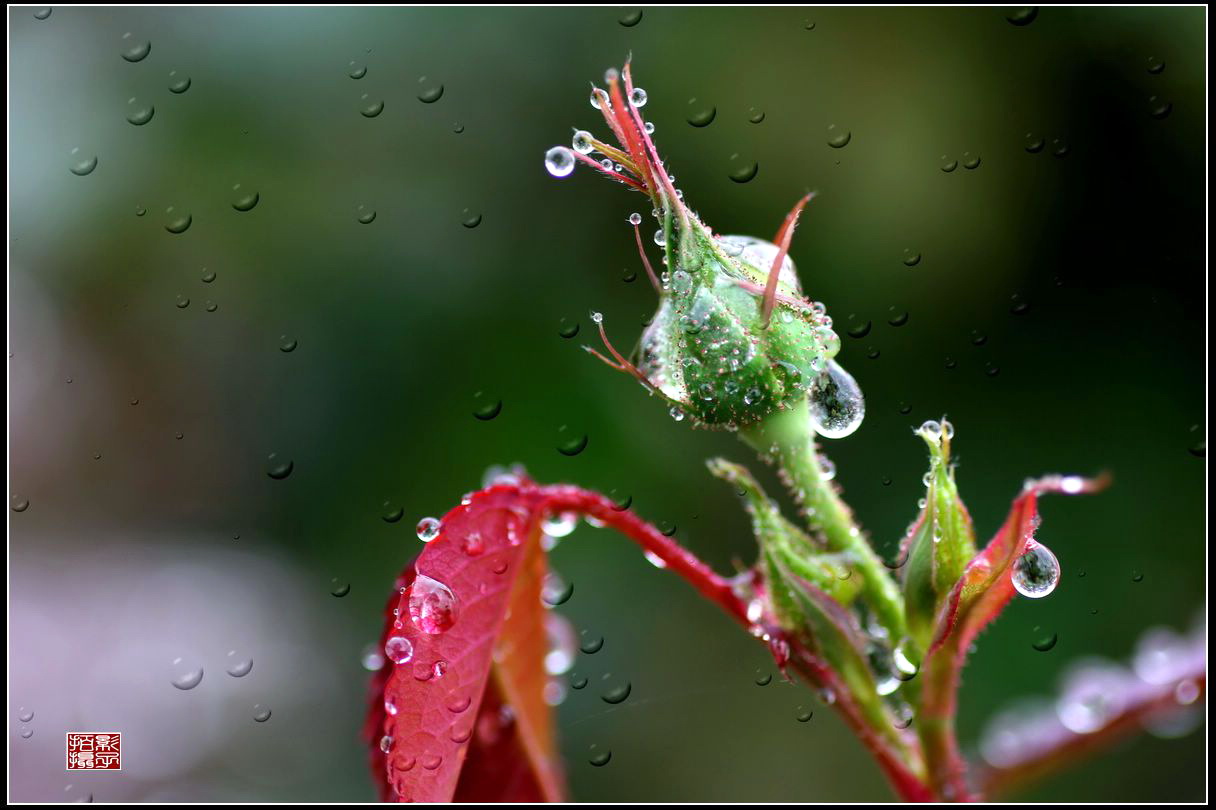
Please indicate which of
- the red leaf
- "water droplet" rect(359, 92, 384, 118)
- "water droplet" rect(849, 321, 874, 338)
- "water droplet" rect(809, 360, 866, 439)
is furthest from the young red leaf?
"water droplet" rect(359, 92, 384, 118)

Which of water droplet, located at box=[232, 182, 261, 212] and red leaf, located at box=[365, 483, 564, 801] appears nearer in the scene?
red leaf, located at box=[365, 483, 564, 801]

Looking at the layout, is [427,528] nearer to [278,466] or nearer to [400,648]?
[400,648]

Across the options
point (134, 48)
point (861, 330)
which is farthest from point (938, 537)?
point (134, 48)

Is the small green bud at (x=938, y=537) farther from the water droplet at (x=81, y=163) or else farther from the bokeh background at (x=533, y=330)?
the water droplet at (x=81, y=163)

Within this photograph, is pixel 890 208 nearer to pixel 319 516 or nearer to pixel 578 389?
pixel 578 389

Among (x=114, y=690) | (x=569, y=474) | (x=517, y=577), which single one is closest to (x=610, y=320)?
(x=569, y=474)

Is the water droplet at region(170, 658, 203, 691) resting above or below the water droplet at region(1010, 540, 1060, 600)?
below

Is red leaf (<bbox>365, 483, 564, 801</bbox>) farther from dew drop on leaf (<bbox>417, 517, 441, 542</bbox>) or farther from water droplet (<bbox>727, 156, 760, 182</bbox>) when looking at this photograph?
water droplet (<bbox>727, 156, 760, 182</bbox>)
